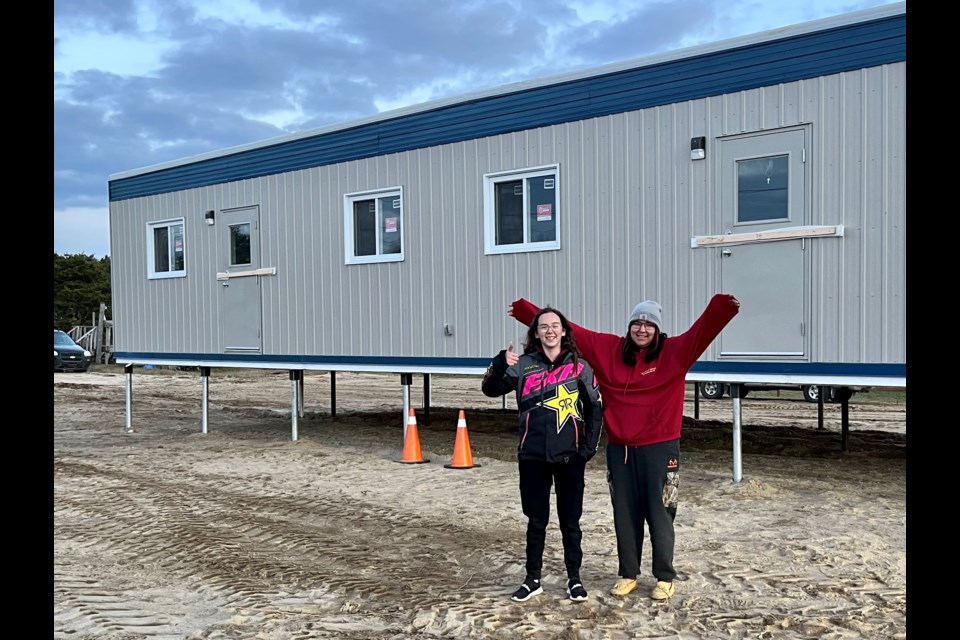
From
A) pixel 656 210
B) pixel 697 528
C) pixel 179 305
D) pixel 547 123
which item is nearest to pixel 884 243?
pixel 656 210

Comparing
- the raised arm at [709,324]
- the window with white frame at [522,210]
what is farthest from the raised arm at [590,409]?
the window with white frame at [522,210]

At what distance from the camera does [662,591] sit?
5281 millimetres

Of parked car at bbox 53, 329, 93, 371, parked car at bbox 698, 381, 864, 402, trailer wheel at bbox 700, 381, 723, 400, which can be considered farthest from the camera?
parked car at bbox 53, 329, 93, 371

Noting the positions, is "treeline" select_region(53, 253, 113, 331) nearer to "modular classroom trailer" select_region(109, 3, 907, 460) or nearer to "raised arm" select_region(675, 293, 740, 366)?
"modular classroom trailer" select_region(109, 3, 907, 460)

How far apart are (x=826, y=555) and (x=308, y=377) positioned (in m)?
24.9

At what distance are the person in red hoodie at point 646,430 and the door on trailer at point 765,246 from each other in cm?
377

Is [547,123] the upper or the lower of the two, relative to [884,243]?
upper

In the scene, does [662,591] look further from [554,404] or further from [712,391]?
[712,391]

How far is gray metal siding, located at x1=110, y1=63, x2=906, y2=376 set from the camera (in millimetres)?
8180

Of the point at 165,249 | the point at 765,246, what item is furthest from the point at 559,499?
the point at 165,249

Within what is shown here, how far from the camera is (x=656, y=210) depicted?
948cm

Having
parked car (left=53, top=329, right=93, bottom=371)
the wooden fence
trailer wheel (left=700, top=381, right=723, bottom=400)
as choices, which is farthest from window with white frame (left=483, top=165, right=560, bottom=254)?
the wooden fence

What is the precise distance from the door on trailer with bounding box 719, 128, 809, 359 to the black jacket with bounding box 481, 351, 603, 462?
13.2 ft
